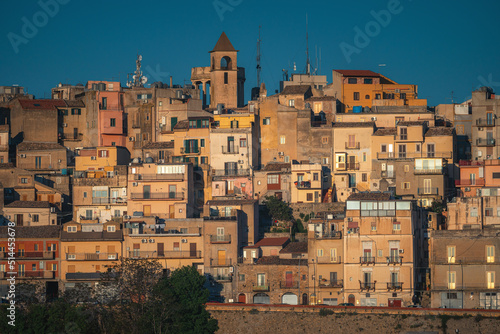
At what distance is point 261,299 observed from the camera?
73812 mm

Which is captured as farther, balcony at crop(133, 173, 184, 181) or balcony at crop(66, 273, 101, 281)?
balcony at crop(133, 173, 184, 181)

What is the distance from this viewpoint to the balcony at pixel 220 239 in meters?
75.4

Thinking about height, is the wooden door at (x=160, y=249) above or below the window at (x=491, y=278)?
above

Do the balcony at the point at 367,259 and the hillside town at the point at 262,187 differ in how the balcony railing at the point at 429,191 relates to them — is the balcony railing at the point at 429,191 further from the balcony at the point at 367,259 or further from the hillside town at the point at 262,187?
the balcony at the point at 367,259

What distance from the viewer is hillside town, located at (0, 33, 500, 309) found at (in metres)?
72.4

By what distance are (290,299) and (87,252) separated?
13.3 metres

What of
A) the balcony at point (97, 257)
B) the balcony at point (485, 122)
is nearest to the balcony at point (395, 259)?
the balcony at point (97, 257)

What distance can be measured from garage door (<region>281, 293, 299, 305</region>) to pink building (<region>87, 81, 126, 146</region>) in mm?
24763

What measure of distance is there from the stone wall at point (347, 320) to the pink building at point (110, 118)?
82.3 feet

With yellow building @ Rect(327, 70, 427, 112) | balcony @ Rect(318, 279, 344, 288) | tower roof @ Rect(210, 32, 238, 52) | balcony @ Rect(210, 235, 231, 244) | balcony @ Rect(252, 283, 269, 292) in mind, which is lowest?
balcony @ Rect(252, 283, 269, 292)

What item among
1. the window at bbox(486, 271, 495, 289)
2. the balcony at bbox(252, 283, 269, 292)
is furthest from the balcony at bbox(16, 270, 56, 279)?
the window at bbox(486, 271, 495, 289)

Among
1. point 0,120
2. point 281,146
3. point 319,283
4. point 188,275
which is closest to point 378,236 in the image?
point 319,283

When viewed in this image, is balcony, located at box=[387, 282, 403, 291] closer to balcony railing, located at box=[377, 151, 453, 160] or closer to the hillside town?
the hillside town

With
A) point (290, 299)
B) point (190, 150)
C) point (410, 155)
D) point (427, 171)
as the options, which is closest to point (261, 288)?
point (290, 299)
